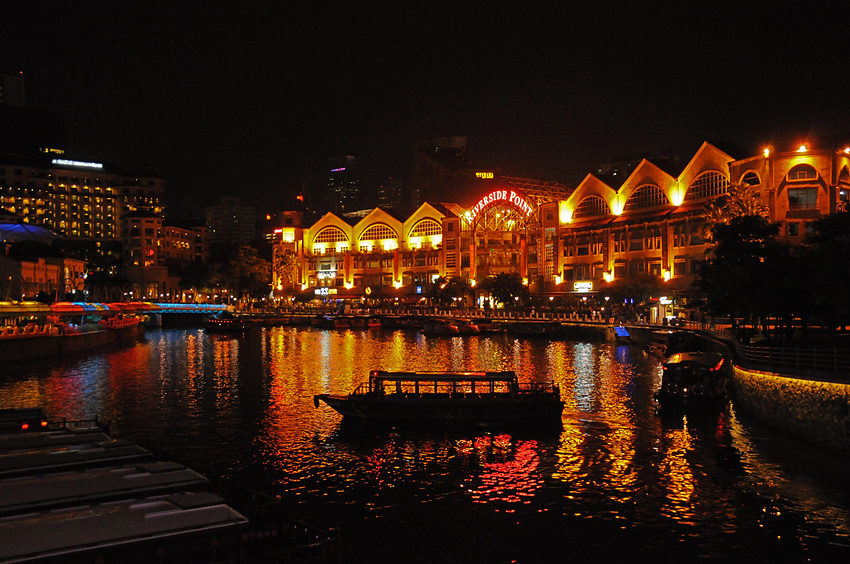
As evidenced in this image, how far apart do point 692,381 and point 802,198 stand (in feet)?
192

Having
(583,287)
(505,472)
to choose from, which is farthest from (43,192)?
(505,472)

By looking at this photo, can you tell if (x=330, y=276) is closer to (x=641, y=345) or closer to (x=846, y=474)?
(x=641, y=345)

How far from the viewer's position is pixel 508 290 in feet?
412

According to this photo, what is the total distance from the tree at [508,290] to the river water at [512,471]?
72.6 meters

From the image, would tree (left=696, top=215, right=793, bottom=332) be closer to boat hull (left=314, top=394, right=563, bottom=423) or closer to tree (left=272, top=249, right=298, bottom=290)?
boat hull (left=314, top=394, right=563, bottom=423)

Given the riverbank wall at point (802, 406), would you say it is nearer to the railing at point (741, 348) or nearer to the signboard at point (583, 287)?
the railing at point (741, 348)

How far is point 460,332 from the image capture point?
101062 mm

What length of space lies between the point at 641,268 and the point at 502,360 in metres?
48.6

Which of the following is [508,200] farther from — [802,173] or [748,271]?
[748,271]

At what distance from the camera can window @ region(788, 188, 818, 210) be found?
85062mm

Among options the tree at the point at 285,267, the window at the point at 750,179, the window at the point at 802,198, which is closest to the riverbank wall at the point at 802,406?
the window at the point at 802,198

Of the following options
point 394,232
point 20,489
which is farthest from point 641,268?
point 20,489

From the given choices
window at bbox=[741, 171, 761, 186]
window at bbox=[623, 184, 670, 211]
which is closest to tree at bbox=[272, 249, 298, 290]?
window at bbox=[623, 184, 670, 211]

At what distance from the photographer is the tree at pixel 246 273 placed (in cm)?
16862
